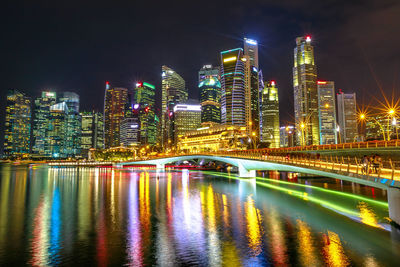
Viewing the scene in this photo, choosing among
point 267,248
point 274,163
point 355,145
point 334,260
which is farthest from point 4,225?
point 355,145

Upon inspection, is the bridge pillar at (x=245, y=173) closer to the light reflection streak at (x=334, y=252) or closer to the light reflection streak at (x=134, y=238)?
the light reflection streak at (x=134, y=238)

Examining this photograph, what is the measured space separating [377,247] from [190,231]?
13.3 meters

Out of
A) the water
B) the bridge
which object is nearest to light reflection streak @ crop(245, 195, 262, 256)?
the water

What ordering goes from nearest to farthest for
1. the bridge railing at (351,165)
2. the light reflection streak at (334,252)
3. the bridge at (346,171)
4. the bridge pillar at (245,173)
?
the light reflection streak at (334,252), the bridge at (346,171), the bridge railing at (351,165), the bridge pillar at (245,173)

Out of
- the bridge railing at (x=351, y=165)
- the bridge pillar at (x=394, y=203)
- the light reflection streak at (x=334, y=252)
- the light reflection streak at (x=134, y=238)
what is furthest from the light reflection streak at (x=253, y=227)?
the bridge pillar at (x=394, y=203)

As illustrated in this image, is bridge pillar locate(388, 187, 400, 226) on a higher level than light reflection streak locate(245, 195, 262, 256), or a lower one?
higher

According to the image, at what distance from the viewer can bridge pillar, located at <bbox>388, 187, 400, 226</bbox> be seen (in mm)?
20734

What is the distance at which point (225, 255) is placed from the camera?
16.7m

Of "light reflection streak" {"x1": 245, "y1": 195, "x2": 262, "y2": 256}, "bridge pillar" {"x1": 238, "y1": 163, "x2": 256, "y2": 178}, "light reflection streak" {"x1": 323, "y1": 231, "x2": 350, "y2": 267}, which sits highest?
"bridge pillar" {"x1": 238, "y1": 163, "x2": 256, "y2": 178}

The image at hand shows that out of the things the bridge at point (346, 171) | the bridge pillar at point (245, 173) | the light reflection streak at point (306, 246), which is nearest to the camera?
the light reflection streak at point (306, 246)

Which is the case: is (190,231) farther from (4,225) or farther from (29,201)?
(29,201)

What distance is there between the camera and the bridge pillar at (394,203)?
2073 centimetres

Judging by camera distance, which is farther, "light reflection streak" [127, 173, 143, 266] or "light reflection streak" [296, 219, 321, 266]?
"light reflection streak" [127, 173, 143, 266]

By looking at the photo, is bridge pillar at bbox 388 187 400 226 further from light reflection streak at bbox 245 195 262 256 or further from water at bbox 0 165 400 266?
light reflection streak at bbox 245 195 262 256
